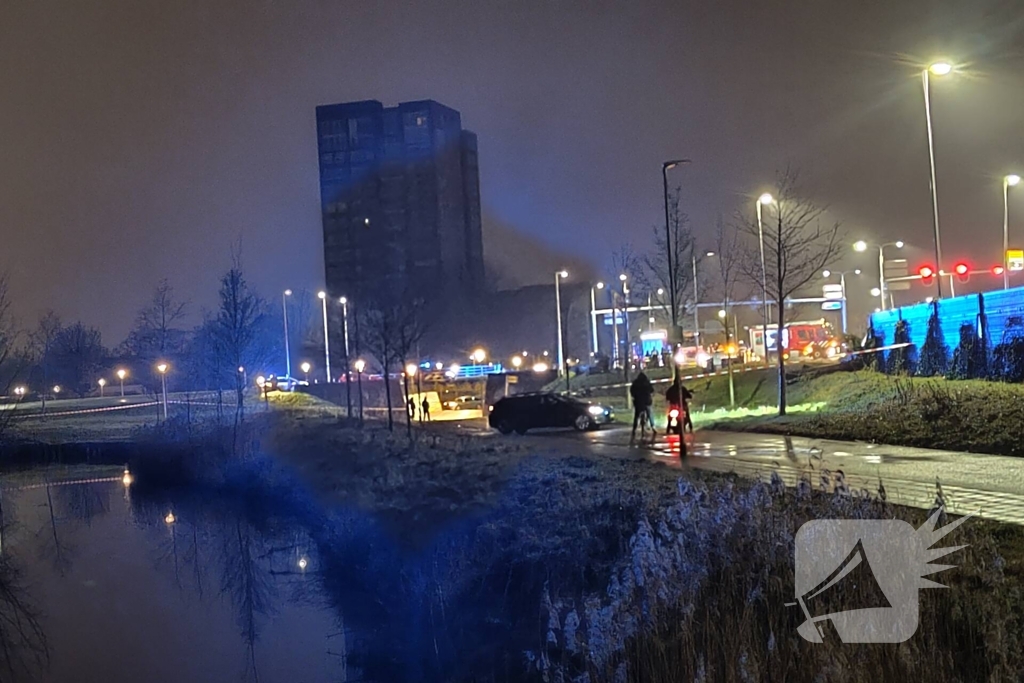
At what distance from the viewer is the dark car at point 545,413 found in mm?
33125

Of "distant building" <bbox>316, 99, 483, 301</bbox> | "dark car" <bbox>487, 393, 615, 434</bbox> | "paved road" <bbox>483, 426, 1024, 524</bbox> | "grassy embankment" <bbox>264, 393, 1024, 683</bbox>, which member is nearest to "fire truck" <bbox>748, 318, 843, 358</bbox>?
"dark car" <bbox>487, 393, 615, 434</bbox>

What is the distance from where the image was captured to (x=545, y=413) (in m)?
33.4

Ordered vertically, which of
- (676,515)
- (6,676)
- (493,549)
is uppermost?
(676,515)

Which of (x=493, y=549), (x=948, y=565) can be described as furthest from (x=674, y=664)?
(x=493, y=549)

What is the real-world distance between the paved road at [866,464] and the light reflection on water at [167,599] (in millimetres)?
7053

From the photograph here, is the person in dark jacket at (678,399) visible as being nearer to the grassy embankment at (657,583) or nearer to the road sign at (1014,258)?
the grassy embankment at (657,583)

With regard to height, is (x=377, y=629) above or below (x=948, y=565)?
below

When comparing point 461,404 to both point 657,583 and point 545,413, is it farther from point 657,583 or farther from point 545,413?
point 657,583

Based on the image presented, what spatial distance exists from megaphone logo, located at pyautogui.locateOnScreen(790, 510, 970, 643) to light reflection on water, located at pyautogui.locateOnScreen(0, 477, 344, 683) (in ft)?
20.3

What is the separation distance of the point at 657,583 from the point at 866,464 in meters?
9.36

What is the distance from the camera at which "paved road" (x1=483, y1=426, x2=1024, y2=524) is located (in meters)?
13.2

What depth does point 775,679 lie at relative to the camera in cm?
770

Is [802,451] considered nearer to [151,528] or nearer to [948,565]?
[948,565]

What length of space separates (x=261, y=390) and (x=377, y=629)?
42304 mm
